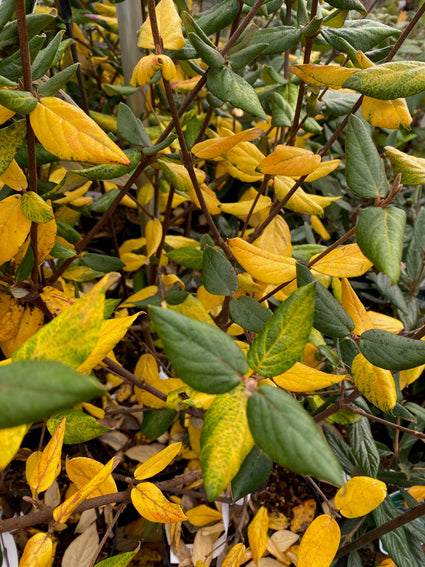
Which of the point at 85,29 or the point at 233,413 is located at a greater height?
the point at 85,29

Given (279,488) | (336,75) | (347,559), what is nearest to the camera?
(336,75)

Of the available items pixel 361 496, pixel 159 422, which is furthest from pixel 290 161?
pixel 159 422

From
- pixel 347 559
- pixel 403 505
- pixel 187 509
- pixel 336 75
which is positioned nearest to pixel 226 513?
pixel 187 509

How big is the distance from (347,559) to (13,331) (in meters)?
0.68

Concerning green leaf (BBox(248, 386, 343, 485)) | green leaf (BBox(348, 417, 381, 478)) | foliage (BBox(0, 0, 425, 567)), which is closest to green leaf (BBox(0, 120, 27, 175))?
foliage (BBox(0, 0, 425, 567))

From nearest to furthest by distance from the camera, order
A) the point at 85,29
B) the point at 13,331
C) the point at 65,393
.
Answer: the point at 65,393, the point at 13,331, the point at 85,29

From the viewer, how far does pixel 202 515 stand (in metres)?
0.79

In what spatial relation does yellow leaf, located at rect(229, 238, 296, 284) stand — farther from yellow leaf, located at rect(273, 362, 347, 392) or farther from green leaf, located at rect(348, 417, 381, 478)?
green leaf, located at rect(348, 417, 381, 478)

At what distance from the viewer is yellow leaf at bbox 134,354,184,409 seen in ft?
2.57

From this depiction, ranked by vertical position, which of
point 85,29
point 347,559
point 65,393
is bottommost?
point 347,559

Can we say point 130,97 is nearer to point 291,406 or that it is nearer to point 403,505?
point 291,406

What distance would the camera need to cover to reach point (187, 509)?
32.6 inches

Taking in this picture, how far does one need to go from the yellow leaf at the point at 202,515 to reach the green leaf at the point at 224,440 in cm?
56

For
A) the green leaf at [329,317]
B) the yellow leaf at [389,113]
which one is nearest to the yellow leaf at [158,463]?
the green leaf at [329,317]
